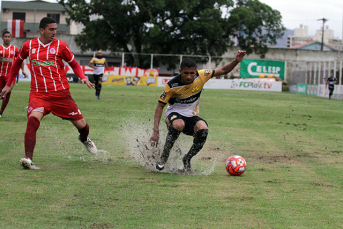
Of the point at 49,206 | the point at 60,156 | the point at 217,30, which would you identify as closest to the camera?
the point at 49,206

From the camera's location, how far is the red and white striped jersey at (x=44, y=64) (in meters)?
6.04

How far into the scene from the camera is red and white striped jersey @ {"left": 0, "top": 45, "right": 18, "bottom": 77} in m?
11.3

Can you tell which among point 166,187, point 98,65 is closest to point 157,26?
point 98,65

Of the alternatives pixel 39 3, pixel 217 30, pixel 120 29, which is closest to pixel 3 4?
pixel 39 3

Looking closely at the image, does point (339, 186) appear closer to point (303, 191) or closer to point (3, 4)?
point (303, 191)

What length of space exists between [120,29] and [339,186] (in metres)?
43.7

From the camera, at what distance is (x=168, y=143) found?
237 inches

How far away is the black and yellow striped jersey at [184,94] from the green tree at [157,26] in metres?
38.8

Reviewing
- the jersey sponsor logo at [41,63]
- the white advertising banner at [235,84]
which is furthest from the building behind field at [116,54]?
the jersey sponsor logo at [41,63]

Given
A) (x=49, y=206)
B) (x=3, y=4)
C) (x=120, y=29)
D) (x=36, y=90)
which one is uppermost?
(x=3, y=4)

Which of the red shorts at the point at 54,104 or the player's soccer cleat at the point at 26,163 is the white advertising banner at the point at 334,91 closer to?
the red shorts at the point at 54,104

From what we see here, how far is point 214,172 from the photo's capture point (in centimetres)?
609

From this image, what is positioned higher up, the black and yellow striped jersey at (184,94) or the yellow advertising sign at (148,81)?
the yellow advertising sign at (148,81)

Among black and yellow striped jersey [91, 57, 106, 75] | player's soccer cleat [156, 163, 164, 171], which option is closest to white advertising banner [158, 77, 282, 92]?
black and yellow striped jersey [91, 57, 106, 75]
